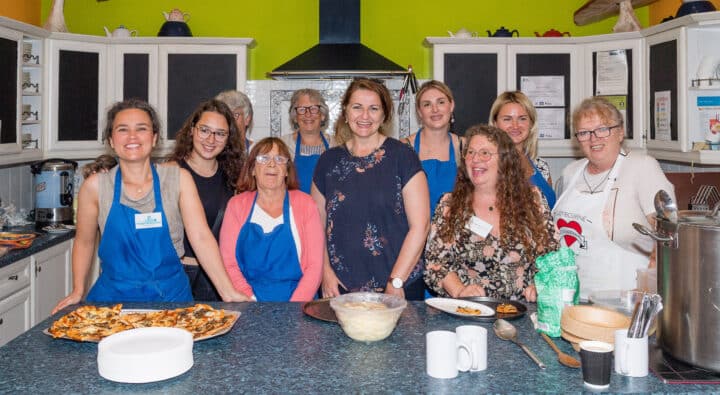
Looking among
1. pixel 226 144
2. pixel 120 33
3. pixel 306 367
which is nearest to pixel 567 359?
pixel 306 367

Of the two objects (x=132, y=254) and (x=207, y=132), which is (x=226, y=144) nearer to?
(x=207, y=132)

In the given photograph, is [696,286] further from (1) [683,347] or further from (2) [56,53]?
(2) [56,53]

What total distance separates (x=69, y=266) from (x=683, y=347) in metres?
3.20

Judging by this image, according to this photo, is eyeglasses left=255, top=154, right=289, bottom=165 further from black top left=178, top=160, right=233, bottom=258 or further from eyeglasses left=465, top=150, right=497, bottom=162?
eyeglasses left=465, top=150, right=497, bottom=162

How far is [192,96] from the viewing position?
3963 mm

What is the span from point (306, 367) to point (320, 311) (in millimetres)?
386

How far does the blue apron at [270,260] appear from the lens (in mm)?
2307

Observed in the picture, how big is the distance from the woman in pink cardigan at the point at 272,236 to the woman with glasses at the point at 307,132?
94cm

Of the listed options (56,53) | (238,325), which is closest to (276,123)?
(56,53)

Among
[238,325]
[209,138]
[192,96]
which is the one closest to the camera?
[238,325]

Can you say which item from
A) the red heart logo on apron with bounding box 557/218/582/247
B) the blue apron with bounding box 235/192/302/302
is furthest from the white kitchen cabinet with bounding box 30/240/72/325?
the red heart logo on apron with bounding box 557/218/582/247

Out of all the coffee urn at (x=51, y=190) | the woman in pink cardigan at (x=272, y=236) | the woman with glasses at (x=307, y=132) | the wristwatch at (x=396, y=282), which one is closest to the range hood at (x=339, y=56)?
the woman with glasses at (x=307, y=132)

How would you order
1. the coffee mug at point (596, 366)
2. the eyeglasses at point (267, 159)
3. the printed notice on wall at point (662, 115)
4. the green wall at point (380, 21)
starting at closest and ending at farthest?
the coffee mug at point (596, 366), the eyeglasses at point (267, 159), the printed notice on wall at point (662, 115), the green wall at point (380, 21)

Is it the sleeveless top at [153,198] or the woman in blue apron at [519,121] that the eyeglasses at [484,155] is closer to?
the woman in blue apron at [519,121]
